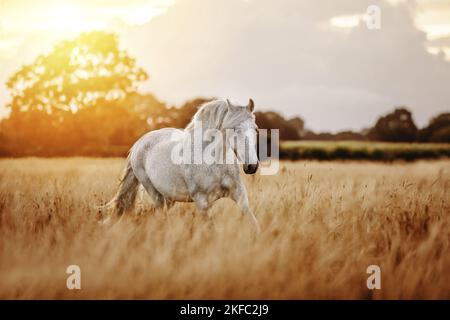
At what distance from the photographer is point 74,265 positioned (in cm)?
464

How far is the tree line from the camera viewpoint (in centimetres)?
2544

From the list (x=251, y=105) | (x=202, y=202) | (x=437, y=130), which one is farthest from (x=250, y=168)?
(x=437, y=130)

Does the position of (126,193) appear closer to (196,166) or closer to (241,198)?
(196,166)

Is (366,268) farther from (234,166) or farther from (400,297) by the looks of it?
(234,166)

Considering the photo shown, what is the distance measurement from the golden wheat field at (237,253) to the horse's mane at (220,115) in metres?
1.11

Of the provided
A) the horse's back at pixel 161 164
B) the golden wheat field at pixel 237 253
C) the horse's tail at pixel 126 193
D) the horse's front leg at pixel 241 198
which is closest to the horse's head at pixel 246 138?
the horse's front leg at pixel 241 198

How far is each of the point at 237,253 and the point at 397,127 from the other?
37.8m

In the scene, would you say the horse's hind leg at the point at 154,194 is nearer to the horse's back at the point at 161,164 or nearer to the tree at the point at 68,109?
the horse's back at the point at 161,164

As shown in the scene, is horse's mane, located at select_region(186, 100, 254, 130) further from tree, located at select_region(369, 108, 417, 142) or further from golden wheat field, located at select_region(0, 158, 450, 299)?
tree, located at select_region(369, 108, 417, 142)

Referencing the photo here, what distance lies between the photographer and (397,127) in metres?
39.6

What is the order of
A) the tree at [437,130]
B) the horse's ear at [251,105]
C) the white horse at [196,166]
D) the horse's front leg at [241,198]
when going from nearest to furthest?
the white horse at [196,166] < the horse's ear at [251,105] < the horse's front leg at [241,198] < the tree at [437,130]

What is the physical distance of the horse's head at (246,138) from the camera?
521 centimetres

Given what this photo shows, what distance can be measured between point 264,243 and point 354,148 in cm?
2698
